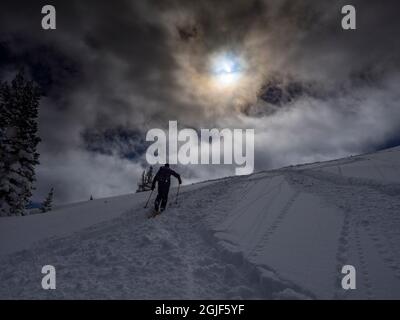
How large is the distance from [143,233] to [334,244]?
6220 mm

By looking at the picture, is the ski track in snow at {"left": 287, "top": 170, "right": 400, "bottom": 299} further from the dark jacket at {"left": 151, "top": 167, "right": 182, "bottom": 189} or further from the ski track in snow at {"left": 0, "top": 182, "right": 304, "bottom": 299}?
the dark jacket at {"left": 151, "top": 167, "right": 182, "bottom": 189}

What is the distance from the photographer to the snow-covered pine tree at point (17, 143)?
23.2 metres

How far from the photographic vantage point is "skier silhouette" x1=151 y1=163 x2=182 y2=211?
47.4 feet

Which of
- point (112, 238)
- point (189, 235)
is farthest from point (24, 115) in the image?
point (189, 235)

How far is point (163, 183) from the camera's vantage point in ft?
49.3

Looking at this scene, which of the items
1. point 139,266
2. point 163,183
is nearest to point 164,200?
point 163,183

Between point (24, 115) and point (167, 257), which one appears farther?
point (24, 115)

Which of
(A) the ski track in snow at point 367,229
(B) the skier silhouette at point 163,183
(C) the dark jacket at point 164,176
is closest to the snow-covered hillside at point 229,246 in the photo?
(A) the ski track in snow at point 367,229

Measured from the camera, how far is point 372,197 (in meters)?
12.4

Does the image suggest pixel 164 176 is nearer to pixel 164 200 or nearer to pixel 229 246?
pixel 164 200

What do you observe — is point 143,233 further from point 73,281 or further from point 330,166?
point 330,166
